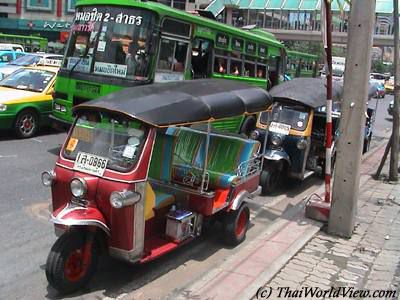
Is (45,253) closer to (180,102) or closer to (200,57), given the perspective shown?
(180,102)

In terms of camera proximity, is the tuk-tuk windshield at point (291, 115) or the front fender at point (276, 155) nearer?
the front fender at point (276, 155)

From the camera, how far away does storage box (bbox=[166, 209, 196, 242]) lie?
5.20 meters

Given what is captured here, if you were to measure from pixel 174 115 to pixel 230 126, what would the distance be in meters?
6.64

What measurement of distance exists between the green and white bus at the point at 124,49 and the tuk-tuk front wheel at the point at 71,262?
16.6ft

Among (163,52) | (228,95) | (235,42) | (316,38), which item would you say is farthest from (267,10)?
(228,95)

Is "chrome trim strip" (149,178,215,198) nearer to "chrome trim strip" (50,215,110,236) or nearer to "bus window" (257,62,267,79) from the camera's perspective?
"chrome trim strip" (50,215,110,236)

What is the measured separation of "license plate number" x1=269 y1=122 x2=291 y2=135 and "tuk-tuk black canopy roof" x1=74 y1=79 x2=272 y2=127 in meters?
2.72

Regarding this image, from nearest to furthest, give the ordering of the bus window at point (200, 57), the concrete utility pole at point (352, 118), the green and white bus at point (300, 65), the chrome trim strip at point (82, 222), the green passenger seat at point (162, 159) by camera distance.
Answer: the chrome trim strip at point (82, 222) < the green passenger seat at point (162, 159) < the concrete utility pole at point (352, 118) < the bus window at point (200, 57) < the green and white bus at point (300, 65)

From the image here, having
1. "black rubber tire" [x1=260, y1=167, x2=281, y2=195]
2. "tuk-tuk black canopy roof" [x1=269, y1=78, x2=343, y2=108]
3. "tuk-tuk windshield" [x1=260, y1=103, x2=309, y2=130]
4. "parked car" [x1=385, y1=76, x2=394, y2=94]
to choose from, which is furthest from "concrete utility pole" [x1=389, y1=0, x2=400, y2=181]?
"parked car" [x1=385, y1=76, x2=394, y2=94]

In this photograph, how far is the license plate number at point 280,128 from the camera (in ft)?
29.4

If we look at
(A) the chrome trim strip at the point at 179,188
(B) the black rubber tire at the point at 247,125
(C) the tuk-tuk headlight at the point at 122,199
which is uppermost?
(B) the black rubber tire at the point at 247,125

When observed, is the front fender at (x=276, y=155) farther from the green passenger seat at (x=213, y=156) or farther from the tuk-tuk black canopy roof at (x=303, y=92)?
the green passenger seat at (x=213, y=156)

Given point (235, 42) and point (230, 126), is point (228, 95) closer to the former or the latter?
point (230, 126)

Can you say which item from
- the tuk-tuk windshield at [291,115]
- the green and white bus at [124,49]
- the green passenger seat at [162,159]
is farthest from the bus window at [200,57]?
the green passenger seat at [162,159]
